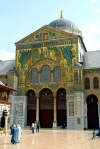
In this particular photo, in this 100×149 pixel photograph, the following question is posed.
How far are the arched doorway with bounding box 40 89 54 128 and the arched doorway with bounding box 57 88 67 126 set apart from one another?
53.5 inches

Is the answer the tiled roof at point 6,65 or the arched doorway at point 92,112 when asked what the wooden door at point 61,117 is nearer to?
the arched doorway at point 92,112

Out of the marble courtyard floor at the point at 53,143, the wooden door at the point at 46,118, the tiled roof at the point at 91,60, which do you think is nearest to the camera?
the marble courtyard floor at the point at 53,143

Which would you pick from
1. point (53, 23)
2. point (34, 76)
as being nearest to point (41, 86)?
point (34, 76)

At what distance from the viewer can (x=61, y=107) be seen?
1436 inches

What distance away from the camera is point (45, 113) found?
1467 inches

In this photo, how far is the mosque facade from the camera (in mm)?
35125

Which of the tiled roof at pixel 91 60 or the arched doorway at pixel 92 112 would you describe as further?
the tiled roof at pixel 91 60

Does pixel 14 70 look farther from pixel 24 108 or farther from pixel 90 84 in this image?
pixel 90 84

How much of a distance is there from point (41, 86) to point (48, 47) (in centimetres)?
762

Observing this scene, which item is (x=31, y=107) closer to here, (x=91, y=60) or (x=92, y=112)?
(x=92, y=112)

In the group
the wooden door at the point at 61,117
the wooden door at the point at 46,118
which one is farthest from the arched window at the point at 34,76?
the wooden door at the point at 61,117

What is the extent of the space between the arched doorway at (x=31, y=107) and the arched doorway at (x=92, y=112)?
399 inches

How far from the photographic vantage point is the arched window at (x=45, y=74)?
3734 cm

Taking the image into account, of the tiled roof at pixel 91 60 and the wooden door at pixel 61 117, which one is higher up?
the tiled roof at pixel 91 60
